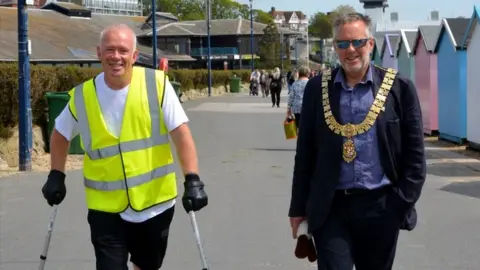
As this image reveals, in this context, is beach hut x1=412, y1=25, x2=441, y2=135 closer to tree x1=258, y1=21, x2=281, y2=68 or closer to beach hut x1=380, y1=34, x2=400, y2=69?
beach hut x1=380, y1=34, x2=400, y2=69

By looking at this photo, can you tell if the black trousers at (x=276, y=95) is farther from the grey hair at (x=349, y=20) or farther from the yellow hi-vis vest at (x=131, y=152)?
the grey hair at (x=349, y=20)

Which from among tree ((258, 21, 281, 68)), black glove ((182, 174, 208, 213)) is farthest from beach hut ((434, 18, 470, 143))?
tree ((258, 21, 281, 68))

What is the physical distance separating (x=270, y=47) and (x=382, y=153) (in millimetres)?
93586

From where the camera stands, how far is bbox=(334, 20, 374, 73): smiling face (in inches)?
166

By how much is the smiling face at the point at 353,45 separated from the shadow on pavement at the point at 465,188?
6.77 meters

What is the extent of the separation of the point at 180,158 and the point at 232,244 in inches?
129

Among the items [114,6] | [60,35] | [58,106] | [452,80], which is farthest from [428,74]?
[114,6]

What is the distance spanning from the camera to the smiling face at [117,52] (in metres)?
4.55

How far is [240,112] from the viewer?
31.9 metres

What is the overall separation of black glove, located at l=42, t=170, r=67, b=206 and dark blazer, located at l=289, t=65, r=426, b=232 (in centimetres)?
137

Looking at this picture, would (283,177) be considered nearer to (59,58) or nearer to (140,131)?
(140,131)

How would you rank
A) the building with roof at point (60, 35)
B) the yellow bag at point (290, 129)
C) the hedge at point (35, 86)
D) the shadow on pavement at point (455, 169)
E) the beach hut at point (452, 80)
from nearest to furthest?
the shadow on pavement at point (455, 169) → the yellow bag at point (290, 129) → the hedge at point (35, 86) → the beach hut at point (452, 80) → the building with roof at point (60, 35)

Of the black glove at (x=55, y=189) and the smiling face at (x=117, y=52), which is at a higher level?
the smiling face at (x=117, y=52)

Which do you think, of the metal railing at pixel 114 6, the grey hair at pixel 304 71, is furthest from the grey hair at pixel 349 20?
the metal railing at pixel 114 6
